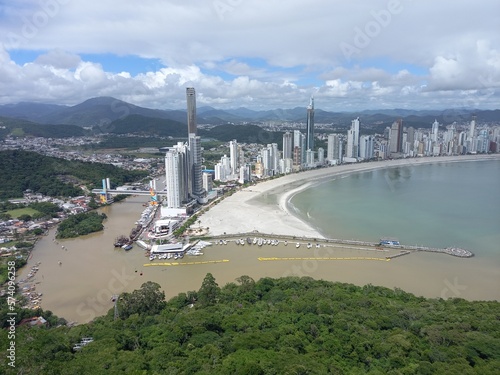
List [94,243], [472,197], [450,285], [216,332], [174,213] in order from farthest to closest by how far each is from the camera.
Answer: [472,197], [174,213], [94,243], [450,285], [216,332]

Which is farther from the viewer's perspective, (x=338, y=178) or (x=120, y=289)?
(x=338, y=178)

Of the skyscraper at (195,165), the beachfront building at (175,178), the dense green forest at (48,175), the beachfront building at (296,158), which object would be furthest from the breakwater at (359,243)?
the beachfront building at (296,158)

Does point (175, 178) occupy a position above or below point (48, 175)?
above

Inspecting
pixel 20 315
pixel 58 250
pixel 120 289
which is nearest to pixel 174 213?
pixel 58 250

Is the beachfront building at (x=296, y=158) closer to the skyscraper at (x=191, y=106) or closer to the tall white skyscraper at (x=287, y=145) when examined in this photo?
the tall white skyscraper at (x=287, y=145)

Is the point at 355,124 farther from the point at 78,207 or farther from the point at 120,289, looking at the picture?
the point at 120,289

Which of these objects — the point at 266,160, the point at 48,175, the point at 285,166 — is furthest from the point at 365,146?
the point at 48,175

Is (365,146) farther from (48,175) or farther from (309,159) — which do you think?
(48,175)
